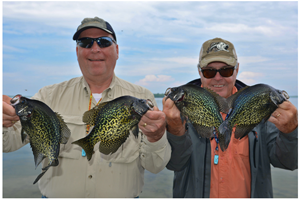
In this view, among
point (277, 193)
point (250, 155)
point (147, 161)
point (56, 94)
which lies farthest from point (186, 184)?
point (277, 193)

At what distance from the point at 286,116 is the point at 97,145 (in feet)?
9.56

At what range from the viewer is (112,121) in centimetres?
342

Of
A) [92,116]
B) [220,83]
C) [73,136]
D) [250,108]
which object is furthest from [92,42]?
[250,108]

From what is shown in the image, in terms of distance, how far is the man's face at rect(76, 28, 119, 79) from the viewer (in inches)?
168

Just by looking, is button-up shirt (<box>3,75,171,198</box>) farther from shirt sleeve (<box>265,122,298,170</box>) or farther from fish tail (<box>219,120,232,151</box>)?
shirt sleeve (<box>265,122,298,170</box>)

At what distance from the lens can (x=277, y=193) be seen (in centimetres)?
1141

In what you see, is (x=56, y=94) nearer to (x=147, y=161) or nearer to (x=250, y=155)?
(x=147, y=161)

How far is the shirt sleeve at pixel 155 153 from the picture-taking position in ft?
12.7

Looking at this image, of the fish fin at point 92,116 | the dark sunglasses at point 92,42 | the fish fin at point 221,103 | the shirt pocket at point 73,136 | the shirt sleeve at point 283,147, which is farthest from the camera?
the dark sunglasses at point 92,42

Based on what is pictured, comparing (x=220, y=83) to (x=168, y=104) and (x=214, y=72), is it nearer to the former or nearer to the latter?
(x=214, y=72)

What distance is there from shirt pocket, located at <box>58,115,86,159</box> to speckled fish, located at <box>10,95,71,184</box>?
54 cm

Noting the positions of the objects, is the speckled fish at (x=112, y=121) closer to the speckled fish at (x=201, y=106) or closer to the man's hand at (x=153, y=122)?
the man's hand at (x=153, y=122)

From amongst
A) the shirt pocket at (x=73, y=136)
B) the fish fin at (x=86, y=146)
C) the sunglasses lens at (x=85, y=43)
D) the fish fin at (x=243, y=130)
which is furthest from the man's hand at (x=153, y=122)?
the sunglasses lens at (x=85, y=43)

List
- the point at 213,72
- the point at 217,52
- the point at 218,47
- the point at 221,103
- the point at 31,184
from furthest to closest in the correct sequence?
the point at 31,184 → the point at 218,47 → the point at 217,52 → the point at 213,72 → the point at 221,103
